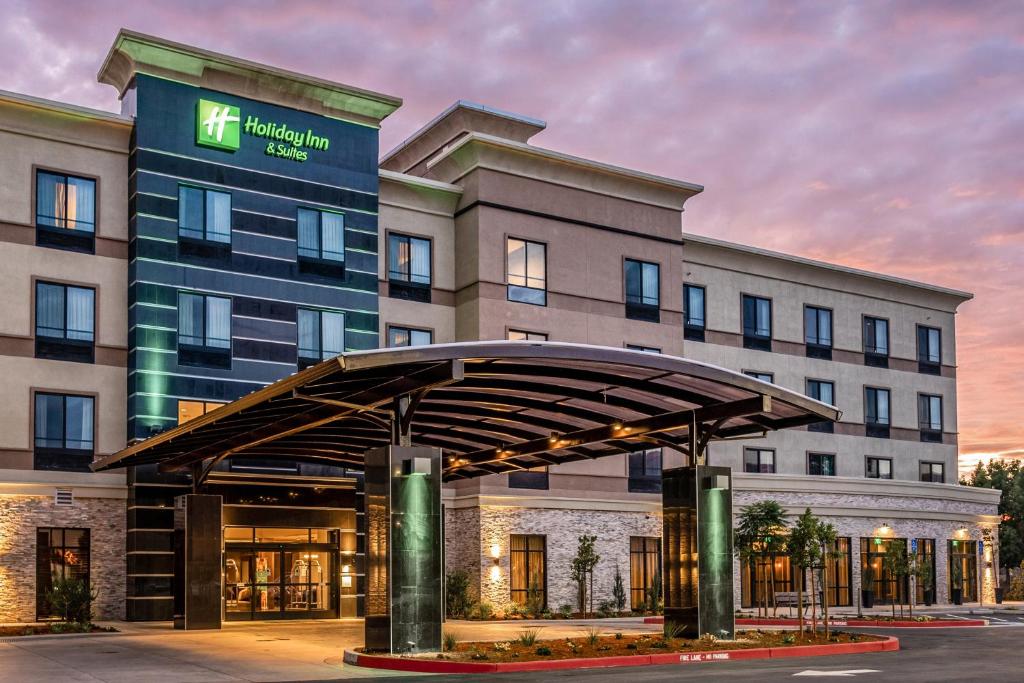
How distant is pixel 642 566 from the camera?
44188 mm

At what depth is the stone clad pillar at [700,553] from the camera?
2538cm

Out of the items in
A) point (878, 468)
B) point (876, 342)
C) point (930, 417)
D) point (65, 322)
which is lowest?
point (878, 468)

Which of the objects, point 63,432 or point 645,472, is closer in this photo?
point 63,432

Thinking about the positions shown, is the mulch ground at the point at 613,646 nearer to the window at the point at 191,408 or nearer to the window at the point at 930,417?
the window at the point at 191,408

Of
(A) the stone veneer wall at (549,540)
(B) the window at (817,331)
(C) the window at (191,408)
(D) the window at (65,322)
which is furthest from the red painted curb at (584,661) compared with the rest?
(B) the window at (817,331)

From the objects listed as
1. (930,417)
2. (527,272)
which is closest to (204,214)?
(527,272)

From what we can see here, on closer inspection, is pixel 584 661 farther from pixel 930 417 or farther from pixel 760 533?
pixel 930 417

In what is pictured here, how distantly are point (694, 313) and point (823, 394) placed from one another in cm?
823

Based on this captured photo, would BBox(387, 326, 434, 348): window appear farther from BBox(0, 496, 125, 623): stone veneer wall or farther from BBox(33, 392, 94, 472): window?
BBox(0, 496, 125, 623): stone veneer wall

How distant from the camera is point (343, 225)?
40.4m

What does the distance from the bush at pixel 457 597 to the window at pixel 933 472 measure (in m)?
27.1

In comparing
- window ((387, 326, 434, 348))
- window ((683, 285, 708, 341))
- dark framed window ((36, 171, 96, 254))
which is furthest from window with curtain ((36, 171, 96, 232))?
window ((683, 285, 708, 341))

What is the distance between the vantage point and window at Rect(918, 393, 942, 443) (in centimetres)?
5656

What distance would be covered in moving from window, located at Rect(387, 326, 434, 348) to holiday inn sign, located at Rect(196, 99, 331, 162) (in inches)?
265
